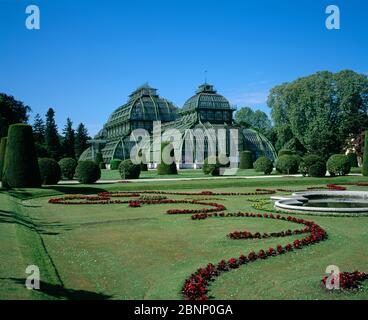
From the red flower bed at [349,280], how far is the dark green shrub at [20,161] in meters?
22.6

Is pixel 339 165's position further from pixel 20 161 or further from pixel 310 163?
pixel 20 161

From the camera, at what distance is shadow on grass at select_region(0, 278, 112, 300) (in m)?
6.59

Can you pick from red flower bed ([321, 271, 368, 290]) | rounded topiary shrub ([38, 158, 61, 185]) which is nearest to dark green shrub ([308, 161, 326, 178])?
rounded topiary shrub ([38, 158, 61, 185])

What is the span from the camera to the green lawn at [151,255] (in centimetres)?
701

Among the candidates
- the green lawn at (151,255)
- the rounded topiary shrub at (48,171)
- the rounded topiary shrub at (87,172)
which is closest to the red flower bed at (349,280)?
the green lawn at (151,255)

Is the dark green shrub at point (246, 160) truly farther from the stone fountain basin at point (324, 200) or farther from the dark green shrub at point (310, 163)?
the stone fountain basin at point (324, 200)

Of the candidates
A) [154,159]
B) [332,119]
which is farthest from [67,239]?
[332,119]

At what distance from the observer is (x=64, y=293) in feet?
22.3

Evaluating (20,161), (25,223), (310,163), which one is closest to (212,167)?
(310,163)

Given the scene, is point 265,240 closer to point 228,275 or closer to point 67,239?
point 228,275

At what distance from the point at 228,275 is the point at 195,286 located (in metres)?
1.24

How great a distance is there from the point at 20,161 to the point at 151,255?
62.2 ft

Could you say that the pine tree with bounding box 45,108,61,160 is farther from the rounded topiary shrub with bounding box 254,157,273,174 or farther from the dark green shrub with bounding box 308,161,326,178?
the dark green shrub with bounding box 308,161,326,178
